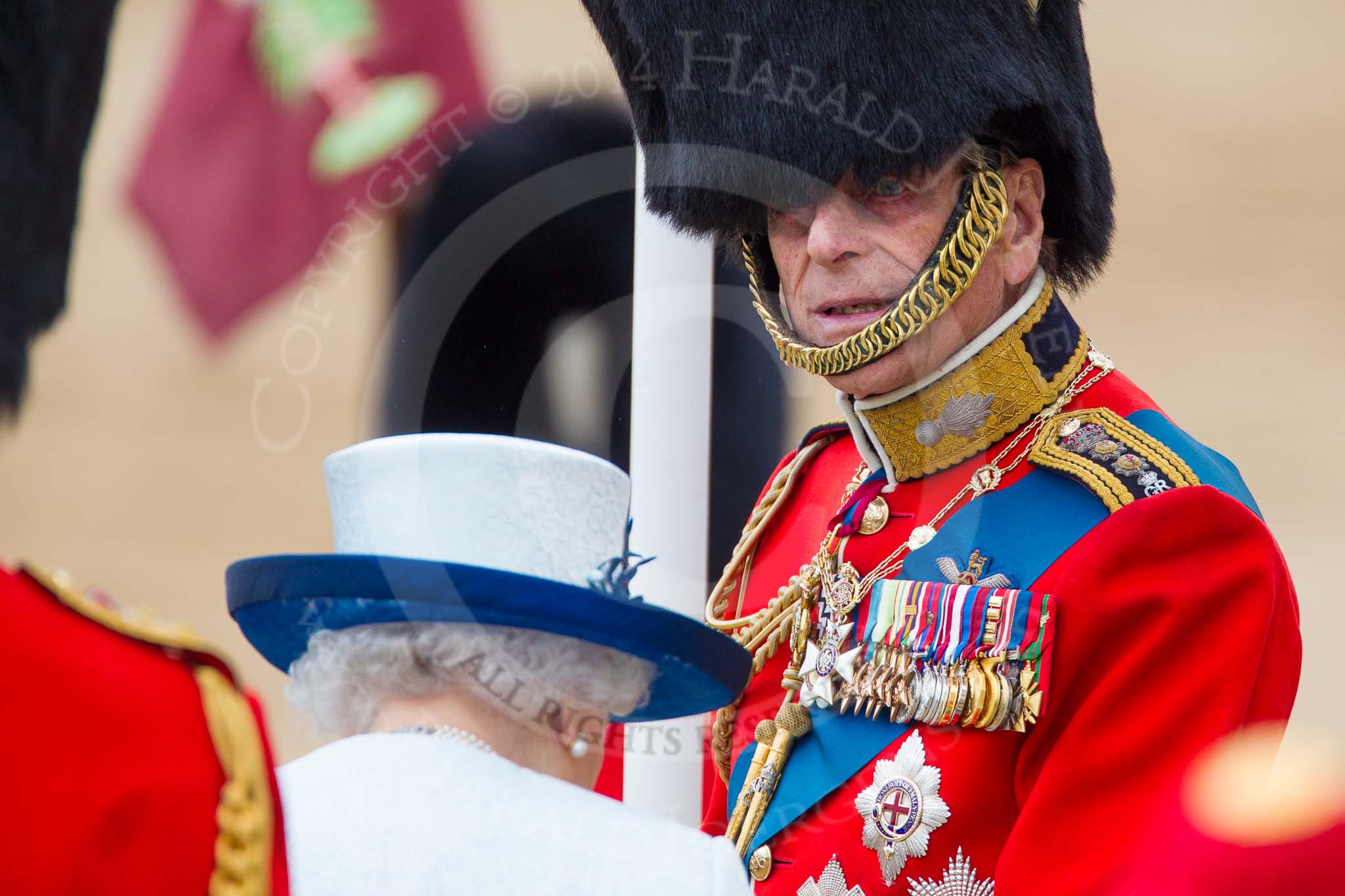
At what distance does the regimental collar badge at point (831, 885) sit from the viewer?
197 centimetres

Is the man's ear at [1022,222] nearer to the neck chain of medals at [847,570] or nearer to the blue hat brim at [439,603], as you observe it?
the neck chain of medals at [847,570]

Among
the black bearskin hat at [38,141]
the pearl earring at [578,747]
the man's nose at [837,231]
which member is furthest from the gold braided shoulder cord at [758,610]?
the black bearskin hat at [38,141]

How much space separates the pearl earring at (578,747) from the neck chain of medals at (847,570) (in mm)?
595

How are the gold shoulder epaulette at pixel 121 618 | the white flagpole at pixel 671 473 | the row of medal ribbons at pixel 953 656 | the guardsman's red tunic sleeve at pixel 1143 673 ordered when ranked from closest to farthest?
the gold shoulder epaulette at pixel 121 618, the guardsman's red tunic sleeve at pixel 1143 673, the row of medal ribbons at pixel 953 656, the white flagpole at pixel 671 473

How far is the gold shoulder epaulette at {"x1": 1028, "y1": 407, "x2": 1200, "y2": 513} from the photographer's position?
1907 millimetres

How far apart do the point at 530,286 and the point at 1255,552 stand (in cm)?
214

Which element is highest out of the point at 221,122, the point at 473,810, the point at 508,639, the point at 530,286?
the point at 530,286

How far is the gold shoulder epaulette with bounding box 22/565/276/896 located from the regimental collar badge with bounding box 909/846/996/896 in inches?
40.4

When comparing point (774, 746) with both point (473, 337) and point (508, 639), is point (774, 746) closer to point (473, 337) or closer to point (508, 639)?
point (508, 639)

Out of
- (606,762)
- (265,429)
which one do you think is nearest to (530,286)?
(265,429)

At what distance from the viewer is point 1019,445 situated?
6.88 feet

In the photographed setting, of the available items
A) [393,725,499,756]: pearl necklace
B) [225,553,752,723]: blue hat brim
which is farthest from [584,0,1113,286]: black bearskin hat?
[393,725,499,756]: pearl necklace

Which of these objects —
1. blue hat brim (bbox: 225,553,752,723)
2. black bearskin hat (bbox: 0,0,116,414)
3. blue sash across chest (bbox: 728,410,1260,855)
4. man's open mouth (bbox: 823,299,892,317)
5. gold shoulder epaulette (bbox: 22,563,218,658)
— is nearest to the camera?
black bearskin hat (bbox: 0,0,116,414)

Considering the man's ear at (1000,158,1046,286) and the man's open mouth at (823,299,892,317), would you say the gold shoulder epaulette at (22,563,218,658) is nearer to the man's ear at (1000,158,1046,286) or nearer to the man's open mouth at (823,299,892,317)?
the man's open mouth at (823,299,892,317)
